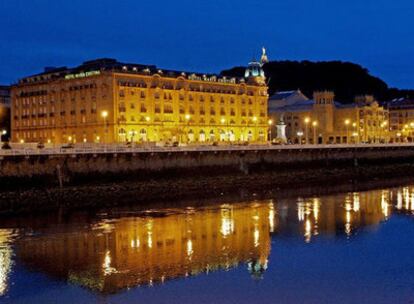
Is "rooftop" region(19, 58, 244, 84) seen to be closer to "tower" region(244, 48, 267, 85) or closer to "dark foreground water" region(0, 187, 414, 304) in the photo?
"tower" region(244, 48, 267, 85)

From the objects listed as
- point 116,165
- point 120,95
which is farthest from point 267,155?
point 120,95

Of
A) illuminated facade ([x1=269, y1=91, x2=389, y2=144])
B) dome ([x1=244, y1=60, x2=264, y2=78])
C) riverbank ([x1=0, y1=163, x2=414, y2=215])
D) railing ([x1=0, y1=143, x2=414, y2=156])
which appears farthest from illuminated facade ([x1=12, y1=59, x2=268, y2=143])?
riverbank ([x1=0, y1=163, x2=414, y2=215])

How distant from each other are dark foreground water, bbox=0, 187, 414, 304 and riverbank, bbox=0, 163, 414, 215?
6.42m

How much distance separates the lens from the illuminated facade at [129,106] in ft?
407

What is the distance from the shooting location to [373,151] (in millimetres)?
116500

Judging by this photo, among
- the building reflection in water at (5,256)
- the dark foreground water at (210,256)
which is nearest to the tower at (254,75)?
the dark foreground water at (210,256)

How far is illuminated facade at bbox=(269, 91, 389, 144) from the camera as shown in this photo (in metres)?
182

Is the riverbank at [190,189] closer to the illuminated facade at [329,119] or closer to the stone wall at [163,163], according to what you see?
the stone wall at [163,163]

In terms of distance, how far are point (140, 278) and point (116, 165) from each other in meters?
40.9

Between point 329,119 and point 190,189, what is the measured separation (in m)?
117

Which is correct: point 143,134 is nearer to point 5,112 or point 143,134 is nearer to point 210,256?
point 5,112

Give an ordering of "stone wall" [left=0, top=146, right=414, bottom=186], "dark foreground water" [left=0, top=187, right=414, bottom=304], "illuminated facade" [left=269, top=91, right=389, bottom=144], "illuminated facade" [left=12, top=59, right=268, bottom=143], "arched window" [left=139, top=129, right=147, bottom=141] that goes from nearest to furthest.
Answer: "dark foreground water" [left=0, top=187, right=414, bottom=304] < "stone wall" [left=0, top=146, right=414, bottom=186] < "illuminated facade" [left=12, top=59, right=268, bottom=143] < "arched window" [left=139, top=129, right=147, bottom=141] < "illuminated facade" [left=269, top=91, right=389, bottom=144]

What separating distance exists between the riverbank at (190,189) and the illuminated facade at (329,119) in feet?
265

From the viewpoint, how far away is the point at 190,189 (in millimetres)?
73562
